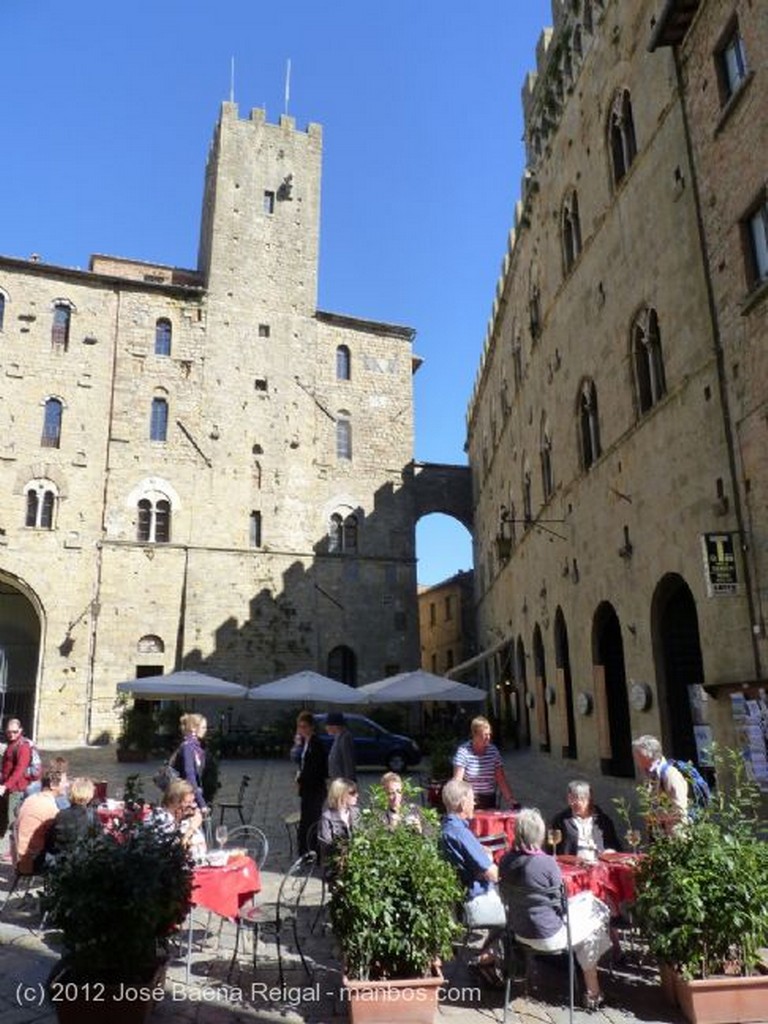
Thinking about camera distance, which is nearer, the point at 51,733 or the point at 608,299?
the point at 608,299

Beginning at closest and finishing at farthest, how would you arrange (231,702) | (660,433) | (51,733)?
(660,433) < (51,733) < (231,702)

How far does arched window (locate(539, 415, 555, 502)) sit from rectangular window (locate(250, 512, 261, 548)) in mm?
14775

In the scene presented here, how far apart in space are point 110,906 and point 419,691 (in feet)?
36.7

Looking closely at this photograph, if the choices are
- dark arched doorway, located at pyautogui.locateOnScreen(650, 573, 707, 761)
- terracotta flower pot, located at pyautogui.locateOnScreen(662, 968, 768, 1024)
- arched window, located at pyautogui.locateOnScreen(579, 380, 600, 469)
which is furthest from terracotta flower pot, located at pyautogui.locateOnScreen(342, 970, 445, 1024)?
arched window, located at pyautogui.locateOnScreen(579, 380, 600, 469)

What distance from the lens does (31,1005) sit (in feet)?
15.8

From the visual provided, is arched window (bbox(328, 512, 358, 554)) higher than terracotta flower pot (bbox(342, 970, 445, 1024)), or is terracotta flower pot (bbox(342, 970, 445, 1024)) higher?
arched window (bbox(328, 512, 358, 554))

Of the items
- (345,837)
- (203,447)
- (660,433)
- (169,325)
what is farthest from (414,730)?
(345,837)

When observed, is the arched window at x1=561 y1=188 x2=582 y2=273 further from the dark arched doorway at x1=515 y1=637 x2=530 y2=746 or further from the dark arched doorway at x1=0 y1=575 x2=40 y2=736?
the dark arched doorway at x1=0 y1=575 x2=40 y2=736

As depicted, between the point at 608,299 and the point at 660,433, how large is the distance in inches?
128

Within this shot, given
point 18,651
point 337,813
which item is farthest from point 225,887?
point 18,651

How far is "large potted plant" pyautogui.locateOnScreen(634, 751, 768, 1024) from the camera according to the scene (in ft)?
14.4

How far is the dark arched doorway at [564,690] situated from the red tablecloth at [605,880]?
9447 millimetres

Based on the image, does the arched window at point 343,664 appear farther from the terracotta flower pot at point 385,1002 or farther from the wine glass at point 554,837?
the terracotta flower pot at point 385,1002

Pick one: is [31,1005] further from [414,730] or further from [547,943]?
[414,730]
